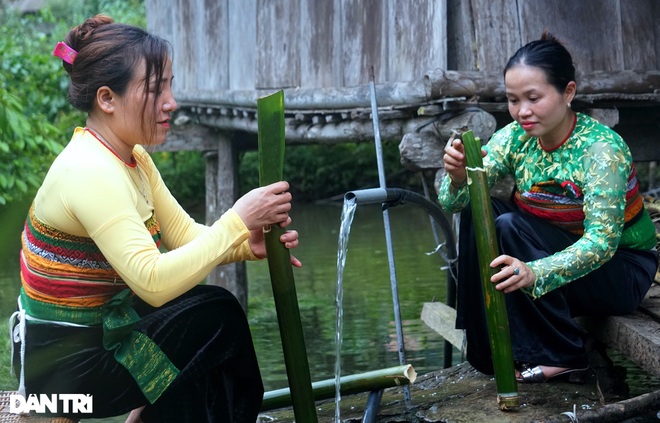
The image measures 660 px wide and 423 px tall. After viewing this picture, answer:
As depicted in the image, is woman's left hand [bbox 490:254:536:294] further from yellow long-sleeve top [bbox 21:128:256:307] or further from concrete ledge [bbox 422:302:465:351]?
concrete ledge [bbox 422:302:465:351]

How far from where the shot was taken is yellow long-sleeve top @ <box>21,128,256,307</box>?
2488 millimetres

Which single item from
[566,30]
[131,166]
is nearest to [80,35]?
[131,166]

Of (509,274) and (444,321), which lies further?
(444,321)

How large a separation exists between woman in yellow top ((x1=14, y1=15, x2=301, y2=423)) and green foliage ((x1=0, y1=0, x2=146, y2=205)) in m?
0.38

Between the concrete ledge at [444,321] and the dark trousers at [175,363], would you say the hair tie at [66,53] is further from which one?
the concrete ledge at [444,321]

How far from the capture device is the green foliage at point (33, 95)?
5.95 meters

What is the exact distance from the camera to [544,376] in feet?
11.1

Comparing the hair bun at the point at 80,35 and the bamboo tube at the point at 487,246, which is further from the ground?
the hair bun at the point at 80,35

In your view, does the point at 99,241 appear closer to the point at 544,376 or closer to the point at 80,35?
the point at 80,35

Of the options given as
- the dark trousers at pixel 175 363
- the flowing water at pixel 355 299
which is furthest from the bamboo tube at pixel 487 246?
the flowing water at pixel 355 299

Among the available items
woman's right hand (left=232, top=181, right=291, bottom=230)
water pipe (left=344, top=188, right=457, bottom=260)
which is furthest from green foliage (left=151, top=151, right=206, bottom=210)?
woman's right hand (left=232, top=181, right=291, bottom=230)

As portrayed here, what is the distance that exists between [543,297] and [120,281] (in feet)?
4.58

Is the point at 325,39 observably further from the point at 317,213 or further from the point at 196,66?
the point at 317,213

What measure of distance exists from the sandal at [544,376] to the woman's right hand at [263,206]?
1205mm
